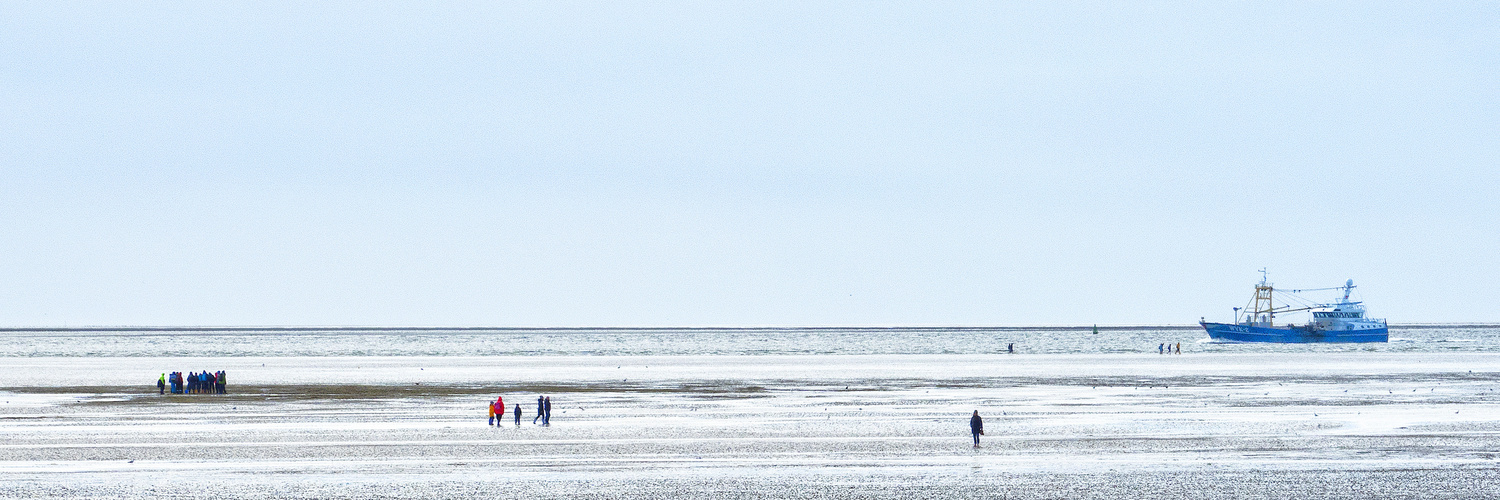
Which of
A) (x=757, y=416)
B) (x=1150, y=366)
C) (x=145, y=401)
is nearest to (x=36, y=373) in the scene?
(x=145, y=401)

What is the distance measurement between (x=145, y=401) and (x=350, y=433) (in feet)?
75.4

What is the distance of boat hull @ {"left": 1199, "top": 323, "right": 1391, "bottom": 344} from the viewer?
177m

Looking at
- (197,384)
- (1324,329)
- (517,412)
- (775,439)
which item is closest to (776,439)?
(775,439)

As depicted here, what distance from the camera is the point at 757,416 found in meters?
54.2

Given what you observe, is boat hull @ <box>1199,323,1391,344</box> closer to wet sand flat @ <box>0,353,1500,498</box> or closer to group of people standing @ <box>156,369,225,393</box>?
wet sand flat @ <box>0,353,1500,498</box>

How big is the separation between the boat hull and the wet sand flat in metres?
98.4

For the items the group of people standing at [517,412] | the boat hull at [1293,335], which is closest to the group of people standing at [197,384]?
the group of people standing at [517,412]

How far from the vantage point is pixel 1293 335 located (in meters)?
180

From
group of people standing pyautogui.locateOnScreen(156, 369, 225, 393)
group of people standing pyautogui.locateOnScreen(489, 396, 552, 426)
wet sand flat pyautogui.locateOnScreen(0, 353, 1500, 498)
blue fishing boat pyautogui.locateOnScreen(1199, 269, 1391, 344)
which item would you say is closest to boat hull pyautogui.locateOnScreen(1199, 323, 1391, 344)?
blue fishing boat pyautogui.locateOnScreen(1199, 269, 1391, 344)

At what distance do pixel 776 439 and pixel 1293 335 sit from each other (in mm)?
150676

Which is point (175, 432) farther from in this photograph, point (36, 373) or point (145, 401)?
point (36, 373)

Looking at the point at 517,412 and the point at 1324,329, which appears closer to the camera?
the point at 517,412

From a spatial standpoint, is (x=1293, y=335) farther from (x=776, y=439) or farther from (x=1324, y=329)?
(x=776, y=439)

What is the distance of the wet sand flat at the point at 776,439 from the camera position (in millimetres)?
33469
